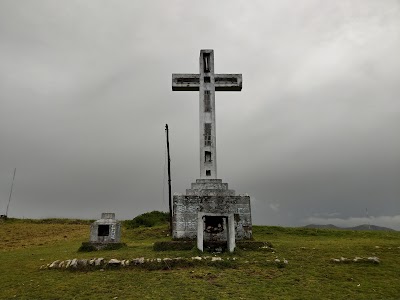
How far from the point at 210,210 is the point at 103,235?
8.93m

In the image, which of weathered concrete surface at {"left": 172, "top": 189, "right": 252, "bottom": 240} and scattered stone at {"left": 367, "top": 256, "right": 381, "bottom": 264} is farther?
weathered concrete surface at {"left": 172, "top": 189, "right": 252, "bottom": 240}

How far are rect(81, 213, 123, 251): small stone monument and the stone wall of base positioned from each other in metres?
6.10

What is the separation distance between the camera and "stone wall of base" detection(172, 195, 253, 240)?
1947cm

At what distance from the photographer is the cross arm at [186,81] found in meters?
22.2

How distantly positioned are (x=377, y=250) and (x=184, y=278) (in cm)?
1138

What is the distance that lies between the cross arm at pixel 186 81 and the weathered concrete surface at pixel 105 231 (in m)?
10.8

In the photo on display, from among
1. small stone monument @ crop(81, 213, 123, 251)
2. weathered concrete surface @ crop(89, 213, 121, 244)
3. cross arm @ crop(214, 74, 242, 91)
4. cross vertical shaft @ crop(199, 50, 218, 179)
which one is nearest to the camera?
cross vertical shaft @ crop(199, 50, 218, 179)

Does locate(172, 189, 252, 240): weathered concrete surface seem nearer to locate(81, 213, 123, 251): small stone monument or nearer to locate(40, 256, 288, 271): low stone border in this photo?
locate(40, 256, 288, 271): low stone border

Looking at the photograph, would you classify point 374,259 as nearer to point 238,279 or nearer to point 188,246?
point 238,279

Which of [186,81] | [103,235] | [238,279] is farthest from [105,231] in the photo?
[238,279]

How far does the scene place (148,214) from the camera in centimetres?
4016

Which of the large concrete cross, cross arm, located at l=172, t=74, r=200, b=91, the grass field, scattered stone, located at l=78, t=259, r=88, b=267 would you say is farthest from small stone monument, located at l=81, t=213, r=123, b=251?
cross arm, located at l=172, t=74, r=200, b=91

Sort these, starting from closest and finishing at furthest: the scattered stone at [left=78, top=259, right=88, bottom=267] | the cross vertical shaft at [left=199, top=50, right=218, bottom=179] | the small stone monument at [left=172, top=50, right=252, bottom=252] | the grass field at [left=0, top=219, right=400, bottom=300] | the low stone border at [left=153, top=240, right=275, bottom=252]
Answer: the grass field at [left=0, top=219, right=400, bottom=300], the scattered stone at [left=78, top=259, right=88, bottom=267], the low stone border at [left=153, top=240, right=275, bottom=252], the small stone monument at [left=172, top=50, right=252, bottom=252], the cross vertical shaft at [left=199, top=50, right=218, bottom=179]

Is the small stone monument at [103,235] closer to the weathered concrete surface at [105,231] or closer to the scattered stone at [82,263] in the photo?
the weathered concrete surface at [105,231]
